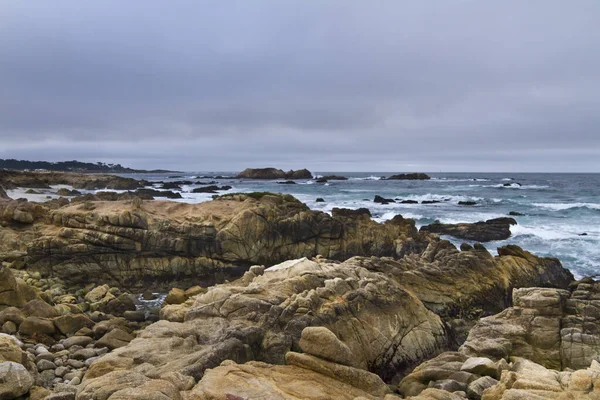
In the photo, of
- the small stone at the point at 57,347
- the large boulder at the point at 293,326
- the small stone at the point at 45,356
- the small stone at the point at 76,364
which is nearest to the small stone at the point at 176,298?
the large boulder at the point at 293,326

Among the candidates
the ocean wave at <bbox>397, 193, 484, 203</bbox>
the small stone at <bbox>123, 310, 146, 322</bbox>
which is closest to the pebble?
the small stone at <bbox>123, 310, 146, 322</bbox>

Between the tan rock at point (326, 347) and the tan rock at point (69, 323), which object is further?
the tan rock at point (69, 323)

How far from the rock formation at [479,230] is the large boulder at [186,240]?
767 centimetres

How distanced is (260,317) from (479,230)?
2599 cm

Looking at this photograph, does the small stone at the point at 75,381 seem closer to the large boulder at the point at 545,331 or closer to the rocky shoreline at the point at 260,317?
the rocky shoreline at the point at 260,317

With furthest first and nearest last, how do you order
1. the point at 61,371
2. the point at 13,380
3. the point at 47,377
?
the point at 61,371
the point at 47,377
the point at 13,380

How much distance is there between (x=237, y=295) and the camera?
12.1m

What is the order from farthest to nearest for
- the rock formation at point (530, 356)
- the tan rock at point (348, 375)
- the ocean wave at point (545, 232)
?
1. the ocean wave at point (545, 232)
2. the tan rock at point (348, 375)
3. the rock formation at point (530, 356)

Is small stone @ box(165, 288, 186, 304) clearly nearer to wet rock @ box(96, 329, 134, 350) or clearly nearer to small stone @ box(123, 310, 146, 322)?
small stone @ box(123, 310, 146, 322)

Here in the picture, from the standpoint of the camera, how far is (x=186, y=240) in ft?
74.4

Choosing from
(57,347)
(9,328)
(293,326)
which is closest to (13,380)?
(57,347)

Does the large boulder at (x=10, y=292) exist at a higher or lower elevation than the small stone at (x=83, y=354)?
higher

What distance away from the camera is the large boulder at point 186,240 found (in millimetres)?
21194

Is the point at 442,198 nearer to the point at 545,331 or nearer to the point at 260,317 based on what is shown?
the point at 545,331
